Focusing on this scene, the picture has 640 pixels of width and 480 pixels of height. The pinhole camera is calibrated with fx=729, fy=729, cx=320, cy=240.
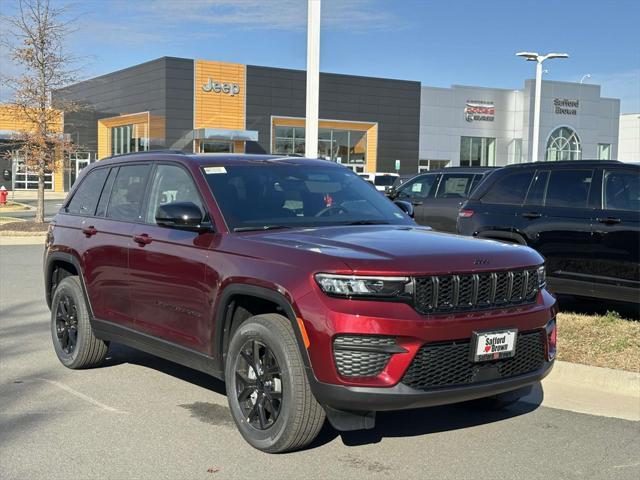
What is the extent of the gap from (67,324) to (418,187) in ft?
30.5

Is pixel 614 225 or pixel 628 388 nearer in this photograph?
pixel 628 388

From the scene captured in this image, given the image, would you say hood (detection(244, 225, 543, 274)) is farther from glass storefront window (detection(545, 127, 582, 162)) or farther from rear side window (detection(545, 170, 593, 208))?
glass storefront window (detection(545, 127, 582, 162))

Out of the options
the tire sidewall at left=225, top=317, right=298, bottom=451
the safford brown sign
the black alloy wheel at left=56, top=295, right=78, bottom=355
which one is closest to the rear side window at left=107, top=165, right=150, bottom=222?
the black alloy wheel at left=56, top=295, right=78, bottom=355

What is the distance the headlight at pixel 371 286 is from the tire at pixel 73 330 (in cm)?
319

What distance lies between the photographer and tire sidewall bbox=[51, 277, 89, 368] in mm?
6383

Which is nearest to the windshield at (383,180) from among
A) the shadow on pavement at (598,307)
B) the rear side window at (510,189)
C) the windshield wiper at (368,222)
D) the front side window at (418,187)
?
the front side window at (418,187)

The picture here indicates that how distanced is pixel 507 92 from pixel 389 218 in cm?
5179

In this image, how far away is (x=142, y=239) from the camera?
5539 mm

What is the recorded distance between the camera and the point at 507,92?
54.4m

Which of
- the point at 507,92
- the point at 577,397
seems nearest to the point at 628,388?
the point at 577,397

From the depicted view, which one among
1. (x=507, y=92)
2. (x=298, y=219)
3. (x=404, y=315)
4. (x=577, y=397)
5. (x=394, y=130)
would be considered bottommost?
(x=577, y=397)

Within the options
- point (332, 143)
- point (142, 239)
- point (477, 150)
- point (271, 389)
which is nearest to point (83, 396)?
point (142, 239)

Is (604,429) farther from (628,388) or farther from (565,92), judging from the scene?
(565,92)

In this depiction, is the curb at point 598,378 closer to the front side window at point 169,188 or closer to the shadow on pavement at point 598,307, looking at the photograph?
the shadow on pavement at point 598,307
